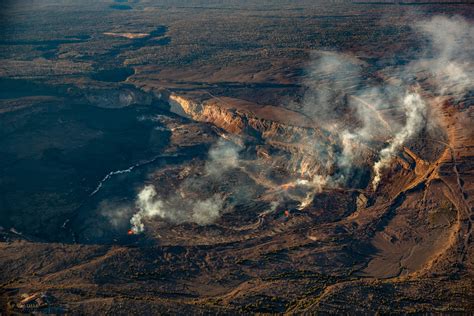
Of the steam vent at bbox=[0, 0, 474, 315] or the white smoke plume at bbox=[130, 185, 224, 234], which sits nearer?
the steam vent at bbox=[0, 0, 474, 315]

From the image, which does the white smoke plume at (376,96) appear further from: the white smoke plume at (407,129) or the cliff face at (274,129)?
the cliff face at (274,129)

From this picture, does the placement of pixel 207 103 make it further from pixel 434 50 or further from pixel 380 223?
pixel 434 50

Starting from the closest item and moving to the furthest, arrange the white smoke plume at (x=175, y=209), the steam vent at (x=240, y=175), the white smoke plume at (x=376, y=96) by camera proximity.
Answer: the steam vent at (x=240, y=175), the white smoke plume at (x=175, y=209), the white smoke plume at (x=376, y=96)

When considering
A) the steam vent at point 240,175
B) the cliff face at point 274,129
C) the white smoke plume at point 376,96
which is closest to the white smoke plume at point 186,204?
the steam vent at point 240,175

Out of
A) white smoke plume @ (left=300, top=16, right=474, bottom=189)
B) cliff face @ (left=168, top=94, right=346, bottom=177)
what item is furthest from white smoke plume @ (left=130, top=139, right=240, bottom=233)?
white smoke plume @ (left=300, top=16, right=474, bottom=189)

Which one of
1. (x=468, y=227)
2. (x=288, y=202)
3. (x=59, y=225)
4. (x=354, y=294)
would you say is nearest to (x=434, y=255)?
(x=468, y=227)

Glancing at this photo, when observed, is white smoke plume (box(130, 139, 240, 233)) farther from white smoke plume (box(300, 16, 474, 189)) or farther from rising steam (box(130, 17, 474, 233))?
white smoke plume (box(300, 16, 474, 189))

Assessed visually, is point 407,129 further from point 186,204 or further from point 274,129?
point 186,204

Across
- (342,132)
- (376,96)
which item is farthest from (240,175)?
(376,96)

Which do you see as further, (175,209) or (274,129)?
(274,129)
